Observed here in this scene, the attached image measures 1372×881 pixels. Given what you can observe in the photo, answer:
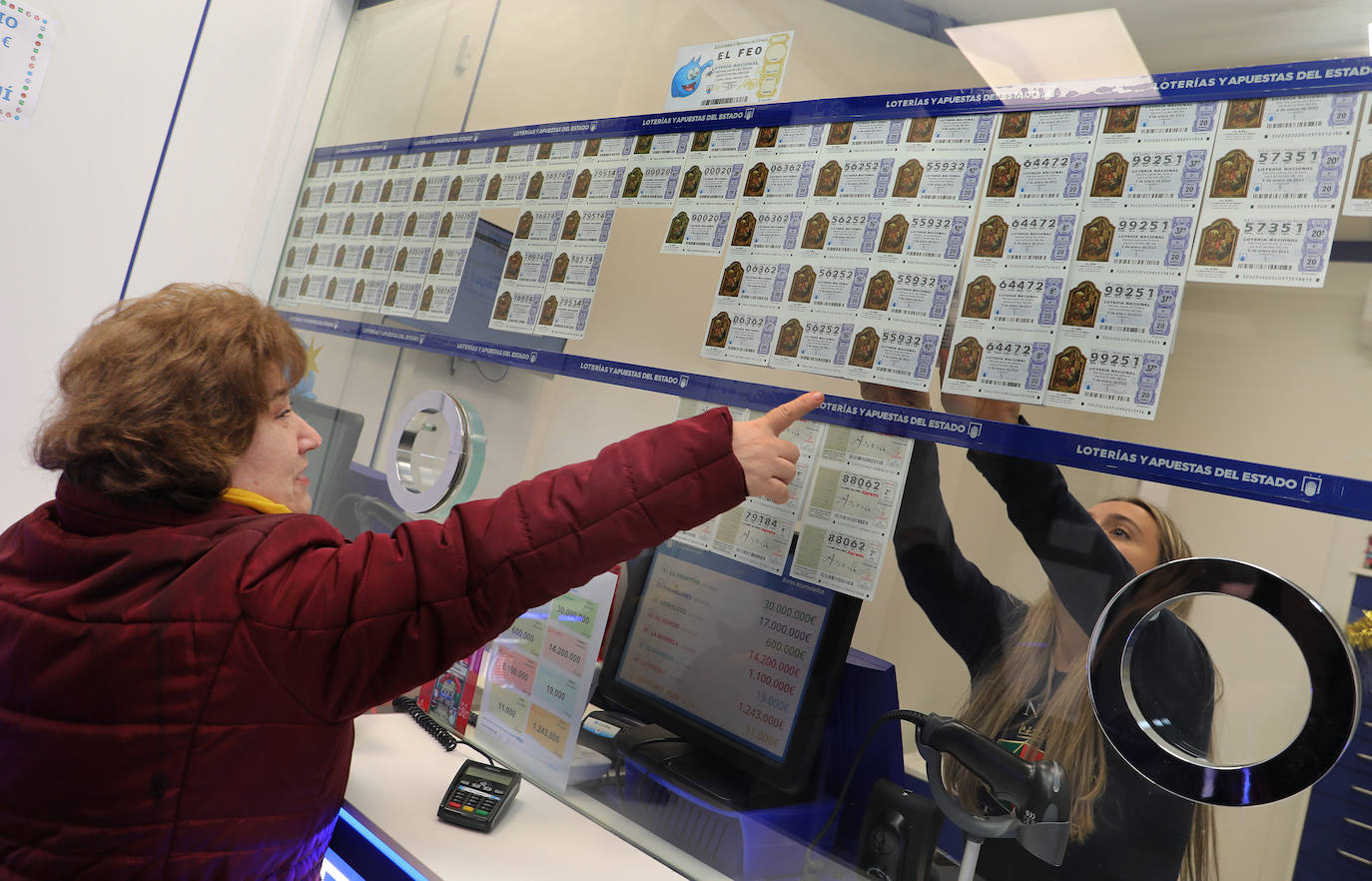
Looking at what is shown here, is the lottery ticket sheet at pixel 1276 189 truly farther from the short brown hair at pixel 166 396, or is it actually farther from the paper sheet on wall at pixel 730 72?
the short brown hair at pixel 166 396

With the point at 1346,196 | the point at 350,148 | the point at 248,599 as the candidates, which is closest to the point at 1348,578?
the point at 1346,196

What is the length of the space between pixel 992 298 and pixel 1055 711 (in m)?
0.59

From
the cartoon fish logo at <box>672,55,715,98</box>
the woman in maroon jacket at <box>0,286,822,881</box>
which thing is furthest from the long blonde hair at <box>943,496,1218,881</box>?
the cartoon fish logo at <box>672,55,715,98</box>

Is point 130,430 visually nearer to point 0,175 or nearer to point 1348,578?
point 1348,578

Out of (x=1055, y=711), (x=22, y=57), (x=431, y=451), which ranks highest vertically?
(x=22, y=57)

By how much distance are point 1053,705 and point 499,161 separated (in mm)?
1633

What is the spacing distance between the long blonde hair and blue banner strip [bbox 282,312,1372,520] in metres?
0.06

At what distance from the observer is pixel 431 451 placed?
2.04 metres

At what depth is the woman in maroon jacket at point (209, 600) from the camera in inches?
40.4

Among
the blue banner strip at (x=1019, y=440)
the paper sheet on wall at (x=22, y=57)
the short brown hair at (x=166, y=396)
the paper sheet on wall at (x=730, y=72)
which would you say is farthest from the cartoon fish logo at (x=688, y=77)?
the paper sheet on wall at (x=22, y=57)

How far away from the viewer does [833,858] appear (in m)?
1.33

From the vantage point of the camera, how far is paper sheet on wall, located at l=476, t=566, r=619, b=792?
5.23 ft

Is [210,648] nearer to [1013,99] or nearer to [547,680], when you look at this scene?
[547,680]

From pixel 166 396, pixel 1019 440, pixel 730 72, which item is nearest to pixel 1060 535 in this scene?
pixel 1019 440
